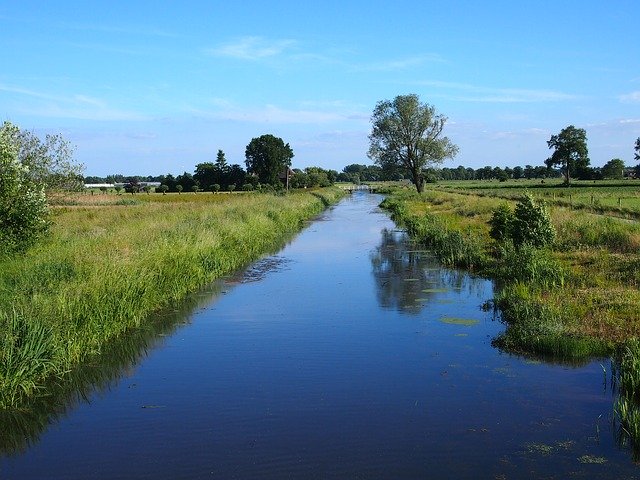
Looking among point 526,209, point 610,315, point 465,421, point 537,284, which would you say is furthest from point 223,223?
point 465,421

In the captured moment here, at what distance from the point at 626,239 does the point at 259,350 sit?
43.6 ft

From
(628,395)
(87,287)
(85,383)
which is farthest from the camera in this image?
(87,287)

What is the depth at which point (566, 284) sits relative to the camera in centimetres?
1494

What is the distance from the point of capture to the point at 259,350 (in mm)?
11648

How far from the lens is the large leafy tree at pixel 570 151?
102250 mm

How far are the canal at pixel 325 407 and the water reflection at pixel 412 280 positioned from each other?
1073mm

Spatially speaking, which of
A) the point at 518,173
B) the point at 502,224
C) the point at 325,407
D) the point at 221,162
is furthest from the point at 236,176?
the point at 325,407

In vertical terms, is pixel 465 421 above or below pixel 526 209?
below

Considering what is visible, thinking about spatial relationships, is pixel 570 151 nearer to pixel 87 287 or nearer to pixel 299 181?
pixel 299 181

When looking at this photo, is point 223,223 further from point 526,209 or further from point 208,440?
point 208,440

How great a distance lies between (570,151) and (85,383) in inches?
4156

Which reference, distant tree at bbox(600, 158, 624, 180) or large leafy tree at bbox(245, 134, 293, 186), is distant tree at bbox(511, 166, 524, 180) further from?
large leafy tree at bbox(245, 134, 293, 186)

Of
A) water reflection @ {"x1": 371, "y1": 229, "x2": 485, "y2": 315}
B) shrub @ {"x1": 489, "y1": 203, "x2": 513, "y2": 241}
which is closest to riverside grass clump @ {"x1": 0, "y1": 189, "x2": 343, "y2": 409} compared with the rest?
water reflection @ {"x1": 371, "y1": 229, "x2": 485, "y2": 315}

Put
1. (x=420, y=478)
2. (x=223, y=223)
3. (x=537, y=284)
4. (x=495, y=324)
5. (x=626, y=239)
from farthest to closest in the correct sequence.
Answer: (x=223, y=223)
(x=626, y=239)
(x=537, y=284)
(x=495, y=324)
(x=420, y=478)
